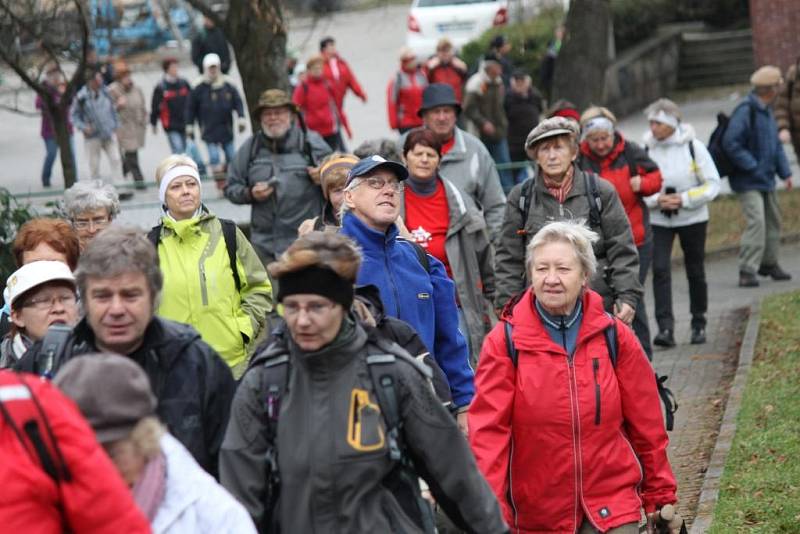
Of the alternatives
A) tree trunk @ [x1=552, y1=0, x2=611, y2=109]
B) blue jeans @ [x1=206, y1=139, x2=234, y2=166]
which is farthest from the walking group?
blue jeans @ [x1=206, y1=139, x2=234, y2=166]

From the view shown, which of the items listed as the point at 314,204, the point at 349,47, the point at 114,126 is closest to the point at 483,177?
the point at 314,204

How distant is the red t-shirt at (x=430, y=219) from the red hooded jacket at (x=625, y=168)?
86.9 inches

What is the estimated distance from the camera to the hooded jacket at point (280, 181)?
1213 cm

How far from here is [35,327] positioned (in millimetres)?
6527

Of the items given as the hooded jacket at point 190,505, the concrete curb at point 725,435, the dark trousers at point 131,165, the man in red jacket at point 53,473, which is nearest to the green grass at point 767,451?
the concrete curb at point 725,435

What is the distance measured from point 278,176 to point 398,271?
5.25 metres

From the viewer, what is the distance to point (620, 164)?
1136 cm

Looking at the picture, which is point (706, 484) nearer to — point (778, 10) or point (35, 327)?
point (35, 327)

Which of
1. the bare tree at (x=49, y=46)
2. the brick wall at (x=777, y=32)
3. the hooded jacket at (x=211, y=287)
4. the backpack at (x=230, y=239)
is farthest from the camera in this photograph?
the brick wall at (x=777, y=32)

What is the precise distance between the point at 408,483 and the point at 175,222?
3115 mm

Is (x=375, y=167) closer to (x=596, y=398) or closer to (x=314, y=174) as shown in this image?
(x=596, y=398)

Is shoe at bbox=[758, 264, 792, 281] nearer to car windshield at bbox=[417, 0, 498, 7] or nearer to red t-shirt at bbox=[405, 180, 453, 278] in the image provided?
red t-shirt at bbox=[405, 180, 453, 278]

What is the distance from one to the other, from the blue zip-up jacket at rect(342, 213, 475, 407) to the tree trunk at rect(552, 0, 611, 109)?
13381mm

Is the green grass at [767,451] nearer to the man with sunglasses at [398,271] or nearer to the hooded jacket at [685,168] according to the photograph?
the hooded jacket at [685,168]
